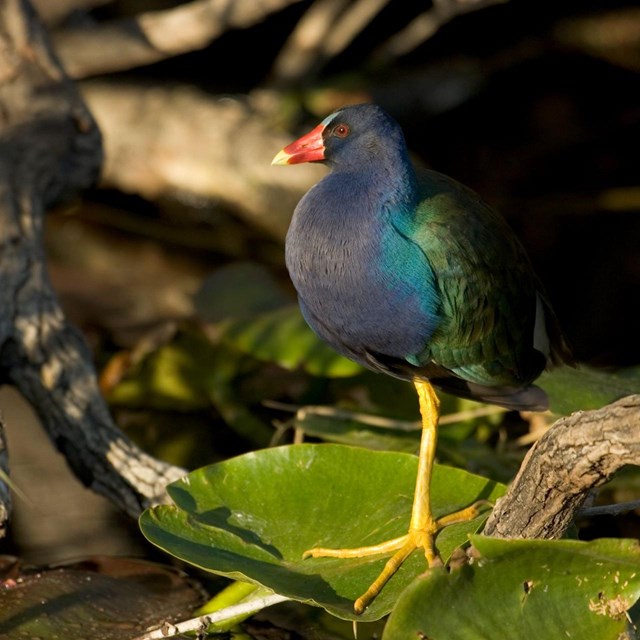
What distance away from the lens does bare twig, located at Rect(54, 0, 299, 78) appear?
4.24 metres

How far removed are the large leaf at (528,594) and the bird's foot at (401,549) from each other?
23 centimetres

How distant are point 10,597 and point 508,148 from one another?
3773 millimetres

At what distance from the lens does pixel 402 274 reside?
2111 mm

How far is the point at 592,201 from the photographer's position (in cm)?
502

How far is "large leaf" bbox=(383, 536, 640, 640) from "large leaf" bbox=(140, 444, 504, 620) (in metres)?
0.27

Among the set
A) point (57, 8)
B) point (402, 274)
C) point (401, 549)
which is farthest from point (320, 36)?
point (401, 549)

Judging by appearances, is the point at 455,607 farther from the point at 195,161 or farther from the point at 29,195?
the point at 195,161

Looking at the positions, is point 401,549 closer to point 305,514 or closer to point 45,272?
point 305,514

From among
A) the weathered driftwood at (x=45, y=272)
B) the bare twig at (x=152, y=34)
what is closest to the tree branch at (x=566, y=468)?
the weathered driftwood at (x=45, y=272)

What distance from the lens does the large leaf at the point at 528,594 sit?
1.79 metres

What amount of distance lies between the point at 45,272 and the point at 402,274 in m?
1.11

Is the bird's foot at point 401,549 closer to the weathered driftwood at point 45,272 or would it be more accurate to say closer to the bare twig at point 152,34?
the weathered driftwood at point 45,272

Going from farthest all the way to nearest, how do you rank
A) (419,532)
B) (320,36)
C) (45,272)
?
1. (320,36)
2. (45,272)
3. (419,532)

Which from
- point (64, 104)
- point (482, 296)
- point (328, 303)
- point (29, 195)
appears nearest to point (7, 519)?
point (328, 303)
